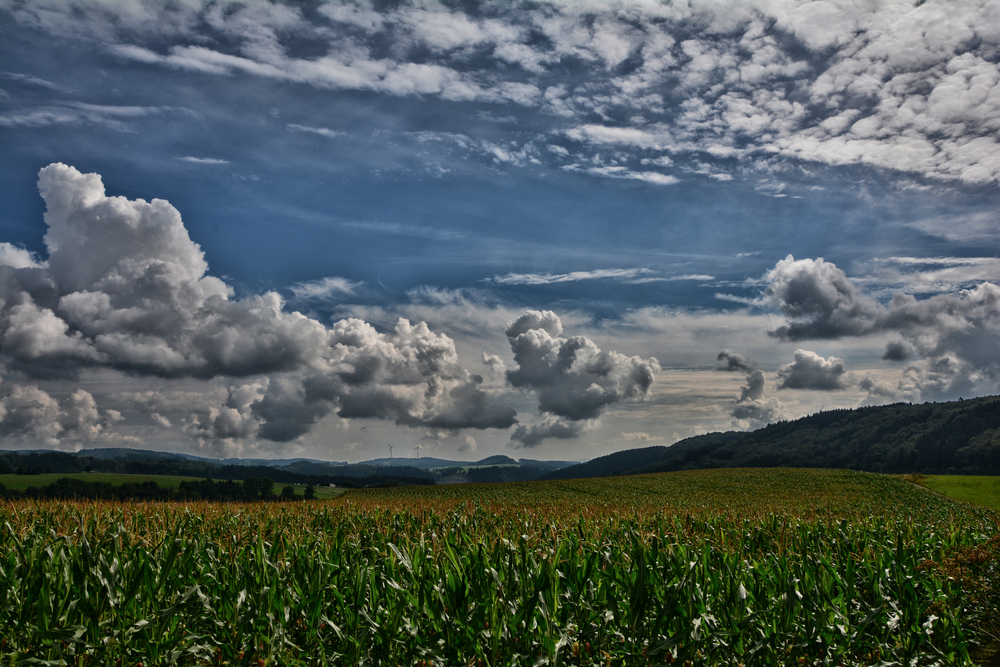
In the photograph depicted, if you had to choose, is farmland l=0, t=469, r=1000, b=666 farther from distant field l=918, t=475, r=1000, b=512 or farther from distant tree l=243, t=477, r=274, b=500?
distant tree l=243, t=477, r=274, b=500

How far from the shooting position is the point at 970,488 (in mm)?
64438

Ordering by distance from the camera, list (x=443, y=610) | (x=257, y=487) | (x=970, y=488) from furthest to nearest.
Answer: (x=257, y=487), (x=970, y=488), (x=443, y=610)

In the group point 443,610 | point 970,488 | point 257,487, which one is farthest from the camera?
point 257,487

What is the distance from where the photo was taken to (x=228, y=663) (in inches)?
294

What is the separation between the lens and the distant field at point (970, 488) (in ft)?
187

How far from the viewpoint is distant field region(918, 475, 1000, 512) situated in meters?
57.1

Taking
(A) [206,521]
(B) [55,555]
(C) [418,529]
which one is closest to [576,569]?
(B) [55,555]

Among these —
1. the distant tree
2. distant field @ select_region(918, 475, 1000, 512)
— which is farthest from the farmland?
the distant tree

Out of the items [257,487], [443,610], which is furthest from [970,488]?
[257,487]

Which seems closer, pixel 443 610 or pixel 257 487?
pixel 443 610

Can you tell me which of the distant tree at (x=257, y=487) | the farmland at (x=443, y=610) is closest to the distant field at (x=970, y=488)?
the farmland at (x=443, y=610)

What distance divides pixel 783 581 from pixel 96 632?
10581mm

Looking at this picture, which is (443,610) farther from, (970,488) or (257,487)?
(257,487)

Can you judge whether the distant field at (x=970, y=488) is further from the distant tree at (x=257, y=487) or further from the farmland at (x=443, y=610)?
the distant tree at (x=257, y=487)
